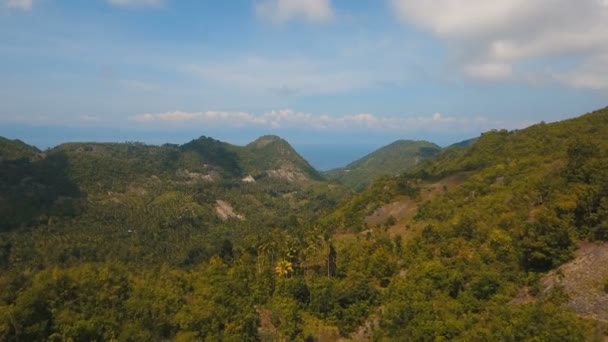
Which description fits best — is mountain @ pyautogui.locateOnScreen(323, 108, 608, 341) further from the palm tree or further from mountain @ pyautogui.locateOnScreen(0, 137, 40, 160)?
mountain @ pyautogui.locateOnScreen(0, 137, 40, 160)

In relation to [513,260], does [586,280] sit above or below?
below

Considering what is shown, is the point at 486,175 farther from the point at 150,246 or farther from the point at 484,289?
the point at 150,246

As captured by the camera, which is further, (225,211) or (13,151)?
(225,211)

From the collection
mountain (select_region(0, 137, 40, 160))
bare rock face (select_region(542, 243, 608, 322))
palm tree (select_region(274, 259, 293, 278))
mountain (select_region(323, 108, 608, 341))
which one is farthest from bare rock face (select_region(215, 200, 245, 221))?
bare rock face (select_region(542, 243, 608, 322))

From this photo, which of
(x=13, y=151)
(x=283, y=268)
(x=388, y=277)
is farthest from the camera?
(x=13, y=151)

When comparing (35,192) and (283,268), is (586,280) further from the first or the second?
(35,192)

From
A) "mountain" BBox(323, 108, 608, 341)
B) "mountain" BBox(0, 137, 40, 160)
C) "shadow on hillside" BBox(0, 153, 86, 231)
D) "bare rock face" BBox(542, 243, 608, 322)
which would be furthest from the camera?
"mountain" BBox(0, 137, 40, 160)

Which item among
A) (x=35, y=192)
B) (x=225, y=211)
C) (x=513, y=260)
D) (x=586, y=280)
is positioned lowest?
(x=225, y=211)

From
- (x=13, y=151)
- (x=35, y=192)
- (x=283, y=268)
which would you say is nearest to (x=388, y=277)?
(x=283, y=268)

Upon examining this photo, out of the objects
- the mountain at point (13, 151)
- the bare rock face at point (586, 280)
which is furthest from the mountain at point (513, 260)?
the mountain at point (13, 151)
